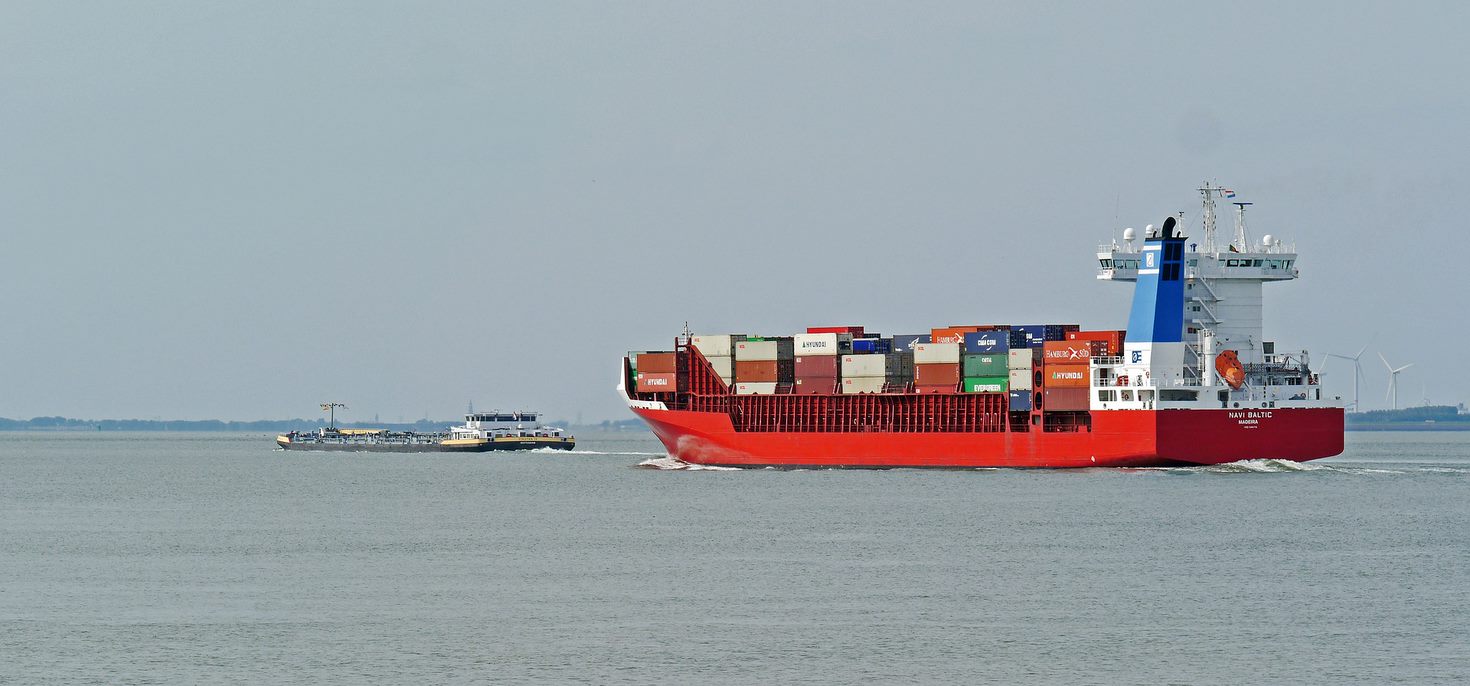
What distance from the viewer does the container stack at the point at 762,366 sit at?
9269 cm

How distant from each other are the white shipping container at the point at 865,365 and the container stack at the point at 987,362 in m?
5.17

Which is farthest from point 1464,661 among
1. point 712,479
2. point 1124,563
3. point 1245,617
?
point 712,479

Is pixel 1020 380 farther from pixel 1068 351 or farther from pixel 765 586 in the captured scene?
pixel 765 586

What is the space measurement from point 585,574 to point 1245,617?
16961 millimetres

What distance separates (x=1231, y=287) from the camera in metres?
81.2

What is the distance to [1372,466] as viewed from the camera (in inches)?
4126

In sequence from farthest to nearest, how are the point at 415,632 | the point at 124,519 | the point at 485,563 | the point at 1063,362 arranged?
1. the point at 1063,362
2. the point at 124,519
3. the point at 485,563
4. the point at 415,632

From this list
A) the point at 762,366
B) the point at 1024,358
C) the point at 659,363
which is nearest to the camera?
the point at 1024,358

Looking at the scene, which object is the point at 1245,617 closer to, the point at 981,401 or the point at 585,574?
the point at 585,574

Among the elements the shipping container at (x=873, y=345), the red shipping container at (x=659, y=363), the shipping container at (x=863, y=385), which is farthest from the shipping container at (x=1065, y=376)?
the red shipping container at (x=659, y=363)

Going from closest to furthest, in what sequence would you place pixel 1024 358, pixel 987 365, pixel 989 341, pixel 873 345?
pixel 1024 358
pixel 987 365
pixel 989 341
pixel 873 345

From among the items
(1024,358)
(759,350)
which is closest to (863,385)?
(759,350)

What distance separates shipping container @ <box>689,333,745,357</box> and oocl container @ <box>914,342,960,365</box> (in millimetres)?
11759

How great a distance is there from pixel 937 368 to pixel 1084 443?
359 inches
